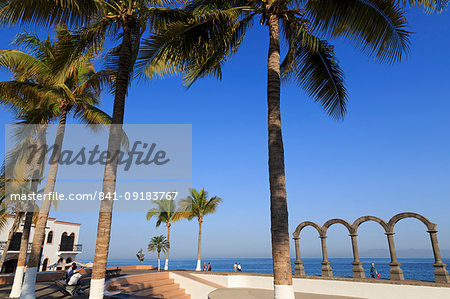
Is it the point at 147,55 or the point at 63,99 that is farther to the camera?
the point at 63,99

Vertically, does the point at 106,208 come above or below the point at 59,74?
below

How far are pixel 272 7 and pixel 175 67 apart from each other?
416cm

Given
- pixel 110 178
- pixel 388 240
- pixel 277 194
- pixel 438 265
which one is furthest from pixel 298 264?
pixel 110 178

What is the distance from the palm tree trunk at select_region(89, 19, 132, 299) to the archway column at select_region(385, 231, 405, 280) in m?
14.3

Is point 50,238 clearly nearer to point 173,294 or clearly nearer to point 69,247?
point 69,247

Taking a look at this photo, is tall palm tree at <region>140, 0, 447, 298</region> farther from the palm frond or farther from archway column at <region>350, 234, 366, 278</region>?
archway column at <region>350, 234, 366, 278</region>

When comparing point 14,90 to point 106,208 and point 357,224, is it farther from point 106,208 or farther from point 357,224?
point 357,224

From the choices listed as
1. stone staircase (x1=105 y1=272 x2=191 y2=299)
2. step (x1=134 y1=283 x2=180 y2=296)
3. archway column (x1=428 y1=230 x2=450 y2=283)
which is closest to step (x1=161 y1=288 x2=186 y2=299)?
stone staircase (x1=105 y1=272 x2=191 y2=299)

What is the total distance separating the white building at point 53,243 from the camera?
112 ft

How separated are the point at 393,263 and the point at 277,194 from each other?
12.2 m

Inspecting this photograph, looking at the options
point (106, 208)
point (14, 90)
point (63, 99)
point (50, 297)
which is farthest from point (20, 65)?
point (50, 297)

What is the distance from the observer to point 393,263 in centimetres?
1484

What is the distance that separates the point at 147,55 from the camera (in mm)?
9141

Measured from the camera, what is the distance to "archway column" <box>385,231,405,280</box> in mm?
14258
